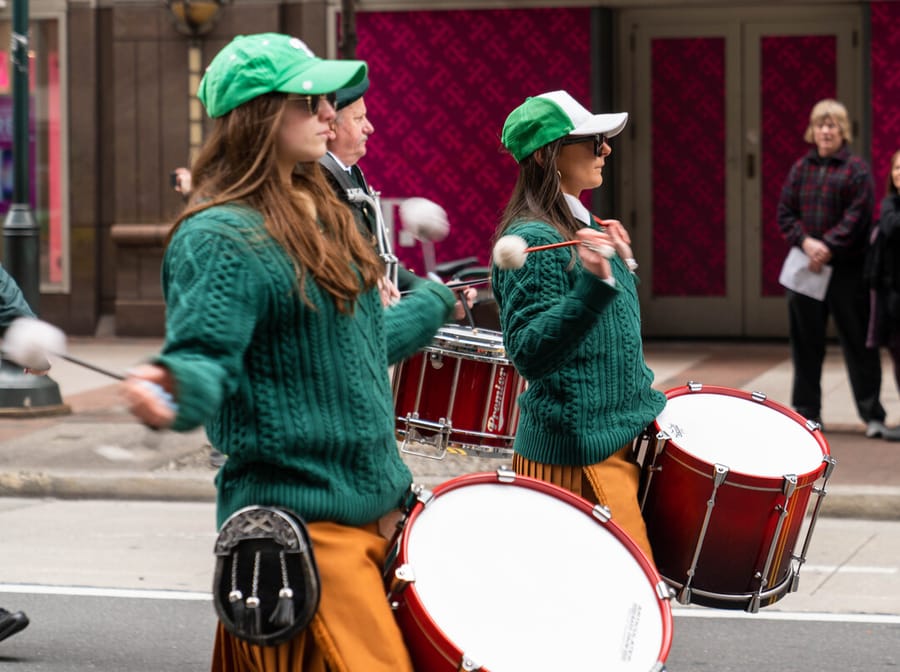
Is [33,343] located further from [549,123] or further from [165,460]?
[165,460]

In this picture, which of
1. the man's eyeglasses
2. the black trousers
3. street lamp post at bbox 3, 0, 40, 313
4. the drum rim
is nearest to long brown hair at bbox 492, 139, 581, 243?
the drum rim

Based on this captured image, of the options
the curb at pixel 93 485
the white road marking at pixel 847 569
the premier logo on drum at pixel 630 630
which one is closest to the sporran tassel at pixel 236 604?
the premier logo on drum at pixel 630 630

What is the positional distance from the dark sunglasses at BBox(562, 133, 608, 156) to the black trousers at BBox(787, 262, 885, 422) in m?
6.05

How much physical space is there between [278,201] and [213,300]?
0.27 meters

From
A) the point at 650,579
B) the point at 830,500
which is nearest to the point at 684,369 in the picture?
the point at 830,500

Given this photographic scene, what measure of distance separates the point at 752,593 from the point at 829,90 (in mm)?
10534

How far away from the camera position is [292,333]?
301cm

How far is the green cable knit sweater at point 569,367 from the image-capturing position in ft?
13.1

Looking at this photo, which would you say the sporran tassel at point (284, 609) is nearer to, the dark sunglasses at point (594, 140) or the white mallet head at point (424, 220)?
the white mallet head at point (424, 220)

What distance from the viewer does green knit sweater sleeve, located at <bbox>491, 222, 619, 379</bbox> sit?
373 centimetres

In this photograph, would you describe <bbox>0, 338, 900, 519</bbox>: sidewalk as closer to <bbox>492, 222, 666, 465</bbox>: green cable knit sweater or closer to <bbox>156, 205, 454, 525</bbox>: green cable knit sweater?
<bbox>492, 222, 666, 465</bbox>: green cable knit sweater

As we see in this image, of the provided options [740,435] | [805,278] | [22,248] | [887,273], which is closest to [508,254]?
[740,435]

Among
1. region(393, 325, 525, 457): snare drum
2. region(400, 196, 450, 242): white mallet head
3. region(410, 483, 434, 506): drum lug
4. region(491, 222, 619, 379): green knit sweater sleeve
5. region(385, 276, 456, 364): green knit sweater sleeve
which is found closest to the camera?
region(410, 483, 434, 506): drum lug

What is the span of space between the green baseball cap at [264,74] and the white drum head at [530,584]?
2.76 ft
